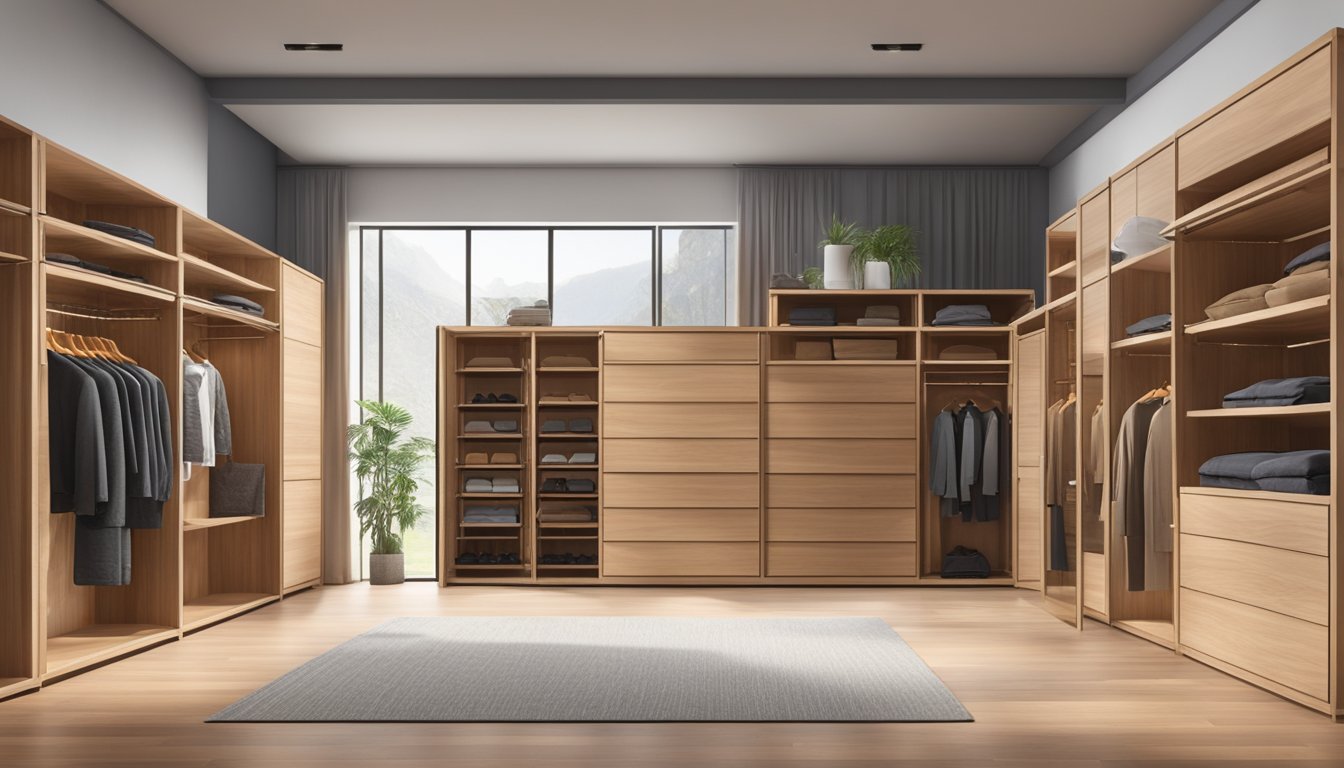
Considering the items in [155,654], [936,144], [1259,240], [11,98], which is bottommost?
[155,654]

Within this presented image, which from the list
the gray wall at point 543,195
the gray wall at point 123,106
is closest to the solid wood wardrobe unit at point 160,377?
the gray wall at point 123,106

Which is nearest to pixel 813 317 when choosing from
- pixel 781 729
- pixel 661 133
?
pixel 661 133

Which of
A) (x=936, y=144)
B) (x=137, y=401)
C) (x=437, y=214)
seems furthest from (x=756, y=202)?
(x=137, y=401)

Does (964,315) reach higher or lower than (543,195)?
lower

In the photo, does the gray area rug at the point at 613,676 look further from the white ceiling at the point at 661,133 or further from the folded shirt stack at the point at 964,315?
the white ceiling at the point at 661,133

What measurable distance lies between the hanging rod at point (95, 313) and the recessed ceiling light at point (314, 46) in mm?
1732

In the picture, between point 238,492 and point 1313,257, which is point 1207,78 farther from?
point 238,492

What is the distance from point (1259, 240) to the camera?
493cm

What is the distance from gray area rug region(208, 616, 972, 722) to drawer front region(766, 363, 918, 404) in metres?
2.17

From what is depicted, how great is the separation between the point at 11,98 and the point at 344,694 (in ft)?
10.2

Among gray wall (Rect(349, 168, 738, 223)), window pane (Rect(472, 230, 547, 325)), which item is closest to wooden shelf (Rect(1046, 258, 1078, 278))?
gray wall (Rect(349, 168, 738, 223))

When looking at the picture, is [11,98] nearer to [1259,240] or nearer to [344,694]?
[344,694]

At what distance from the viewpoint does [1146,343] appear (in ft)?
17.6

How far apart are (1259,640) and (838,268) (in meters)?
4.25
